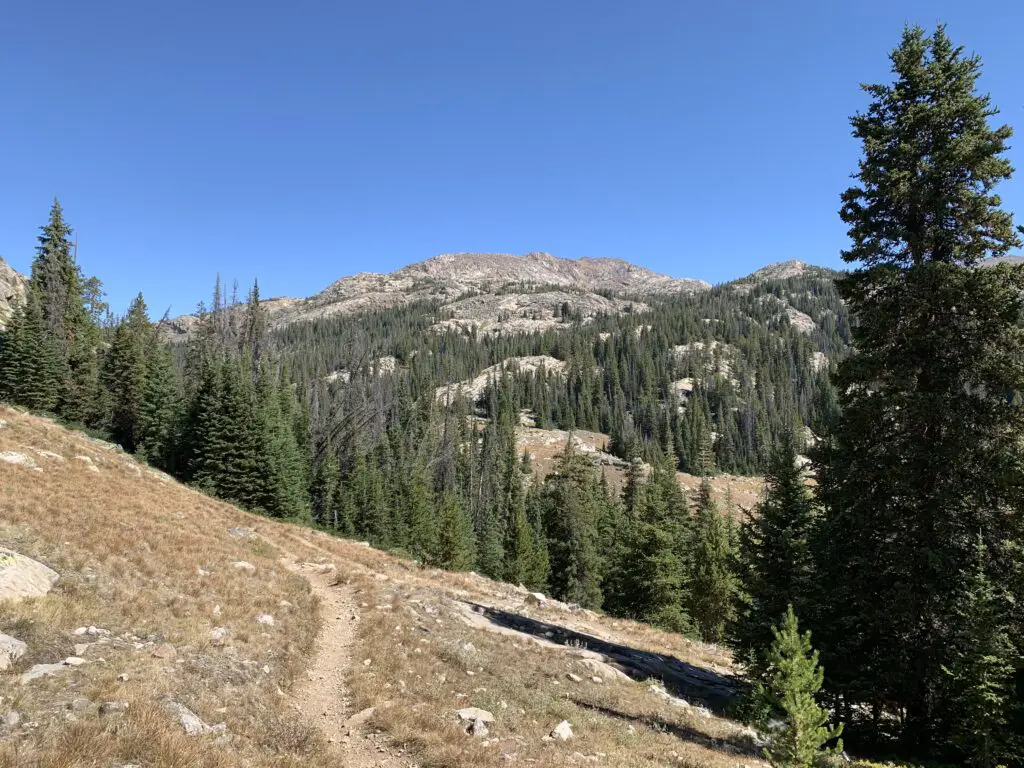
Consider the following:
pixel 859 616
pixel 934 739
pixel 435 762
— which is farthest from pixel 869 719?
pixel 435 762

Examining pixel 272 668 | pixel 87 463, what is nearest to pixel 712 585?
pixel 272 668

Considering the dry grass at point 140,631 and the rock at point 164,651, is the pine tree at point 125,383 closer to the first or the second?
the dry grass at point 140,631

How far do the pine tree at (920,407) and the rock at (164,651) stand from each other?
15172 millimetres

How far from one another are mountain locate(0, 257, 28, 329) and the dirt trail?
195 feet

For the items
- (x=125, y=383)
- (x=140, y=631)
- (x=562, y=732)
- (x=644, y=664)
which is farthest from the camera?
(x=125, y=383)

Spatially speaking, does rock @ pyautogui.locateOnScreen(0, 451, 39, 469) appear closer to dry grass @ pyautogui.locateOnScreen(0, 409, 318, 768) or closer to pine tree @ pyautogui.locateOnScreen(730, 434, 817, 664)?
dry grass @ pyautogui.locateOnScreen(0, 409, 318, 768)

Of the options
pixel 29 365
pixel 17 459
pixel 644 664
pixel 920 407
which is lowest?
pixel 644 664

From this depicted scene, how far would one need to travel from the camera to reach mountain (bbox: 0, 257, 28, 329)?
57656mm

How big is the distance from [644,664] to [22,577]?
1774 centimetres

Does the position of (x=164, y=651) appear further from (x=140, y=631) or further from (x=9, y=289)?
(x=9, y=289)

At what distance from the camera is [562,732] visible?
1001cm

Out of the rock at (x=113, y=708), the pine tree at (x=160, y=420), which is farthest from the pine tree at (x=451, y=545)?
the rock at (x=113, y=708)

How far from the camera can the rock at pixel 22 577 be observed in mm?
9904

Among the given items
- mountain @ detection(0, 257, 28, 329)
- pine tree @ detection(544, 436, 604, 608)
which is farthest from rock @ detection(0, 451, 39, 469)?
mountain @ detection(0, 257, 28, 329)
